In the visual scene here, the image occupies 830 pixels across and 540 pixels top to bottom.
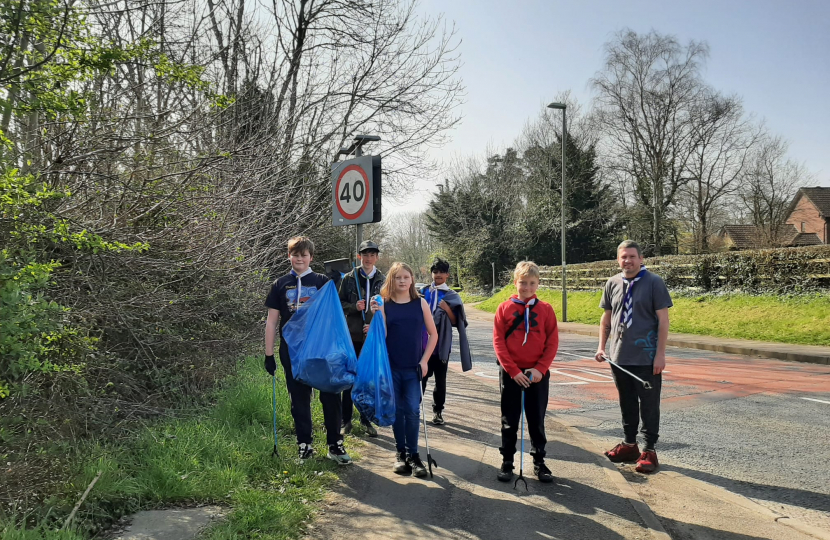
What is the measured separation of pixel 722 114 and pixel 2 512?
40.2m

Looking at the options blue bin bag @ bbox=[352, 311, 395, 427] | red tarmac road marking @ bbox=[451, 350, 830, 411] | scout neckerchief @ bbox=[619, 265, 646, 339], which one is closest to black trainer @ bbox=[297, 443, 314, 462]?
blue bin bag @ bbox=[352, 311, 395, 427]

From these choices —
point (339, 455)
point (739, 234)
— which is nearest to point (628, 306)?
point (339, 455)

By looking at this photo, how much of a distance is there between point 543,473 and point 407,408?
1.17m

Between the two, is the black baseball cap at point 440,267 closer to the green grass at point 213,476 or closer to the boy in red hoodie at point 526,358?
the boy in red hoodie at point 526,358

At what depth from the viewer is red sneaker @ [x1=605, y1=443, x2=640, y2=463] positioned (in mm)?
5234

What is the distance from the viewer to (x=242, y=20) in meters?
12.7

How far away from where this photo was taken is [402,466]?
4.76 m

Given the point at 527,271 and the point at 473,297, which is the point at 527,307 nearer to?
the point at 527,271

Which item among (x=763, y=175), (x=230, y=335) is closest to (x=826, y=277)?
(x=230, y=335)

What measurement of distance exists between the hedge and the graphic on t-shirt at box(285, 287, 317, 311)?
1668 cm

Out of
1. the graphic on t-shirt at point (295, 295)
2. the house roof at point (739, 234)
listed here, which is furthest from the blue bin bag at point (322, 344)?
the house roof at point (739, 234)

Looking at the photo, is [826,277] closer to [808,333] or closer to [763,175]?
[808,333]

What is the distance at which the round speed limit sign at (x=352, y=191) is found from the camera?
21.5ft

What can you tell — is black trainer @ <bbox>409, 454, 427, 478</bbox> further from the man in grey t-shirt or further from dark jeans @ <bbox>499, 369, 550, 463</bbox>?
the man in grey t-shirt
